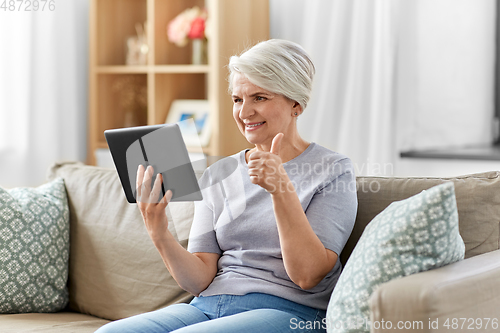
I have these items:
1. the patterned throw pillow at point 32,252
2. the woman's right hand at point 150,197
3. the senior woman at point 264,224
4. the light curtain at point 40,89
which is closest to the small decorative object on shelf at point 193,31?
the light curtain at point 40,89

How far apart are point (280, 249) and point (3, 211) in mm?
829

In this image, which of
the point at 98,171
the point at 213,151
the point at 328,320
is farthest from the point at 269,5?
the point at 328,320

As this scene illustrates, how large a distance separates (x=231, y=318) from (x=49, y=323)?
624 mm

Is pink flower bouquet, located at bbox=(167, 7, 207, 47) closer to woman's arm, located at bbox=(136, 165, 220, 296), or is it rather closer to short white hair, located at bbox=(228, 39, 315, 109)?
short white hair, located at bbox=(228, 39, 315, 109)

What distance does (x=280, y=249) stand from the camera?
1273 millimetres

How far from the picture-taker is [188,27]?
2.74 m

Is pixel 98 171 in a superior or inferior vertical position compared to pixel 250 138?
inferior

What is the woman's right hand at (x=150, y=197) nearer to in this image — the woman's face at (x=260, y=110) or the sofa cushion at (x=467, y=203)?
the woman's face at (x=260, y=110)

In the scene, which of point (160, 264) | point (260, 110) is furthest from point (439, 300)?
point (160, 264)

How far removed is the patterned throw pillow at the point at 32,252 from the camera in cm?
156

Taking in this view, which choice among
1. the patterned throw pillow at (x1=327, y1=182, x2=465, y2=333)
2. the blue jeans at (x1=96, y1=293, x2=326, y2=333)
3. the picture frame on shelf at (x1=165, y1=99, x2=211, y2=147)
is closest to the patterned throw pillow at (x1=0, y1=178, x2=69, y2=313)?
the blue jeans at (x1=96, y1=293, x2=326, y2=333)

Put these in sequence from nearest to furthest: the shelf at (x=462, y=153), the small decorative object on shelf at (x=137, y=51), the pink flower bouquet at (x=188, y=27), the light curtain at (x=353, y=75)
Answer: the shelf at (x=462, y=153) < the light curtain at (x=353, y=75) < the pink flower bouquet at (x=188, y=27) < the small decorative object on shelf at (x=137, y=51)

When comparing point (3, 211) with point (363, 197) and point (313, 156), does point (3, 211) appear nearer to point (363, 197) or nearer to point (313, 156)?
point (313, 156)

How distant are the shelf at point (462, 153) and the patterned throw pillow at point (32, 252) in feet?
5.08
